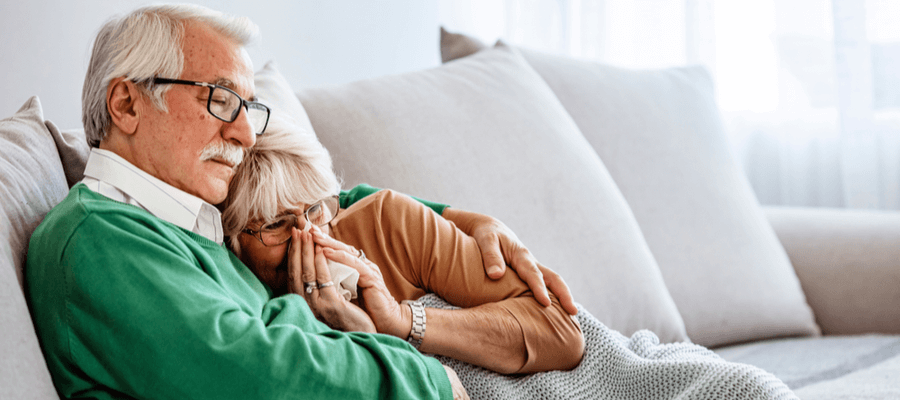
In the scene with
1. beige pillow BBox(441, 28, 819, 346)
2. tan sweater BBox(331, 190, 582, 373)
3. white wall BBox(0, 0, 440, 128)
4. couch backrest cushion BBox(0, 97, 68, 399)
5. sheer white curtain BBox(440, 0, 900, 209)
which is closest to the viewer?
couch backrest cushion BBox(0, 97, 68, 399)

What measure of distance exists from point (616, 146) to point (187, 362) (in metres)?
1.41

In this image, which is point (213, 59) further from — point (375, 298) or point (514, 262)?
point (514, 262)

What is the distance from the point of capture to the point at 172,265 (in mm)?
777

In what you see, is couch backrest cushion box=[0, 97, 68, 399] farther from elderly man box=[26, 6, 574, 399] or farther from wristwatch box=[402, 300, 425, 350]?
wristwatch box=[402, 300, 425, 350]

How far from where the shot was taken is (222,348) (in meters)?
0.73

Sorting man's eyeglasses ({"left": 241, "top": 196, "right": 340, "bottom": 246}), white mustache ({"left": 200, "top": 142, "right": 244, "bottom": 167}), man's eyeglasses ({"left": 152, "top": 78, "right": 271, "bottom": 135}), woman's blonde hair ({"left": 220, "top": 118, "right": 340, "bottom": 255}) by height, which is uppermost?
man's eyeglasses ({"left": 152, "top": 78, "right": 271, "bottom": 135})

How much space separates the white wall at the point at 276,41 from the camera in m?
1.41

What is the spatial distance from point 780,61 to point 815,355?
4.55 feet

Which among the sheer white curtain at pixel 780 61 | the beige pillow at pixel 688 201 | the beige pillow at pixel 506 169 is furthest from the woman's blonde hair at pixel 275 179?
the sheer white curtain at pixel 780 61

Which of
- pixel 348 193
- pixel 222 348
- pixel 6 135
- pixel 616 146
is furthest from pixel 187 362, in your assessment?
pixel 616 146

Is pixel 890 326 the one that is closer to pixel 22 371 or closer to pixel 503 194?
pixel 503 194

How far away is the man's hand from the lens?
1.14m

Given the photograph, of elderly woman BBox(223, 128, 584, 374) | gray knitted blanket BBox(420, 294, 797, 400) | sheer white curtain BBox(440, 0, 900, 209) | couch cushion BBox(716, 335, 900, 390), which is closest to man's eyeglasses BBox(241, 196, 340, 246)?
elderly woman BBox(223, 128, 584, 374)

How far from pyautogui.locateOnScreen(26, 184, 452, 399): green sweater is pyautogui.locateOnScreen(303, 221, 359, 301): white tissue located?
7.0 inches
